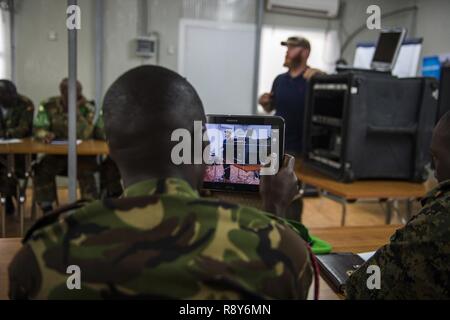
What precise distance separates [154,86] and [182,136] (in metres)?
0.10

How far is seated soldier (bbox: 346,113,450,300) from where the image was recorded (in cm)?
90

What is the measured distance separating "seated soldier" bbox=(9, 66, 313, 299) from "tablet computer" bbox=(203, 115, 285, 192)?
1.68ft

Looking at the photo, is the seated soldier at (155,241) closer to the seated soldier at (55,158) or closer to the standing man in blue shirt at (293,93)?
the standing man in blue shirt at (293,93)

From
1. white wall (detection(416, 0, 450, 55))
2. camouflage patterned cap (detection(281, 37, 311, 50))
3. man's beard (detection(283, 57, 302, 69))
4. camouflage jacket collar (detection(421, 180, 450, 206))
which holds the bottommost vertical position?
camouflage jacket collar (detection(421, 180, 450, 206))

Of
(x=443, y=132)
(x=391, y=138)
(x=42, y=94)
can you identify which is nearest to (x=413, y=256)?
(x=443, y=132)

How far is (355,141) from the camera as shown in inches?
89.8

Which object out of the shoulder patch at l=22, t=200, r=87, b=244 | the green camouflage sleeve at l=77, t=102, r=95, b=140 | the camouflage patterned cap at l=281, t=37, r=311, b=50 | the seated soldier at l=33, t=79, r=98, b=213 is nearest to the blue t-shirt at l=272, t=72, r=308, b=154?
the camouflage patterned cap at l=281, t=37, r=311, b=50

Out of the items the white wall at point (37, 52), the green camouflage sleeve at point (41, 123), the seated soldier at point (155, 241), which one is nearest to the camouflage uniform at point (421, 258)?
the seated soldier at point (155, 241)

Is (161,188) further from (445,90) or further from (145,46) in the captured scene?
(145,46)

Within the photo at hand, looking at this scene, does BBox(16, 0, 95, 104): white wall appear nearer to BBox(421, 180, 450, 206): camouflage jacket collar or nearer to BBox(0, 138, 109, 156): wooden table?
BBox(0, 138, 109, 156): wooden table

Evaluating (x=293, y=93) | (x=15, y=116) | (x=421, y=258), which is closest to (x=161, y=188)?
(x=421, y=258)

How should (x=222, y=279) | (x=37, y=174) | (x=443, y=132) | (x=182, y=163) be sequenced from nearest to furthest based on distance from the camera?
(x=222, y=279)
(x=182, y=163)
(x=443, y=132)
(x=37, y=174)

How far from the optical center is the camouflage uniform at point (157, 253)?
2.14 feet
